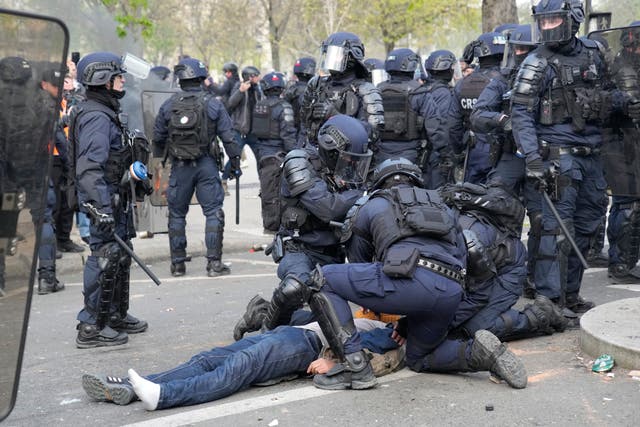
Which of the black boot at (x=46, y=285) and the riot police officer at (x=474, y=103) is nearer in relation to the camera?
the black boot at (x=46, y=285)

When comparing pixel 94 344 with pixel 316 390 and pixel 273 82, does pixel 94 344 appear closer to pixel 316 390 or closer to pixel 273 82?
pixel 316 390

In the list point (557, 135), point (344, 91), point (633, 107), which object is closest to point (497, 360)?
point (557, 135)

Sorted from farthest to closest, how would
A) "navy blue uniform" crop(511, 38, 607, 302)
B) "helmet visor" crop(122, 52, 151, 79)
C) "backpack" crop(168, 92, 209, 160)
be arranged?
"helmet visor" crop(122, 52, 151, 79)
"backpack" crop(168, 92, 209, 160)
"navy blue uniform" crop(511, 38, 607, 302)

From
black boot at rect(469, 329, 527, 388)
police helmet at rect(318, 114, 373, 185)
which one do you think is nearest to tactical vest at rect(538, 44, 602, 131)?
police helmet at rect(318, 114, 373, 185)

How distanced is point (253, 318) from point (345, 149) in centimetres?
126

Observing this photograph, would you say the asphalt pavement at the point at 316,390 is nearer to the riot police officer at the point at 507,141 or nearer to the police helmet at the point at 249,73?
the riot police officer at the point at 507,141

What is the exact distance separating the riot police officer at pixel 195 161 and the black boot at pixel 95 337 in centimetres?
267

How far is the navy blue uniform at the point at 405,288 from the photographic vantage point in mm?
4852

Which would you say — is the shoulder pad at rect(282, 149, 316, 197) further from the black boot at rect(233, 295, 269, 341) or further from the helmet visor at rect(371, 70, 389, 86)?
the helmet visor at rect(371, 70, 389, 86)

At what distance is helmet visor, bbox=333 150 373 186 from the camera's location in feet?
19.1

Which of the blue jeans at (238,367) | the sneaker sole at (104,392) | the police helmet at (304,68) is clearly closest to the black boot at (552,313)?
the blue jeans at (238,367)

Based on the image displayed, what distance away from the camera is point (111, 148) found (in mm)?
6395

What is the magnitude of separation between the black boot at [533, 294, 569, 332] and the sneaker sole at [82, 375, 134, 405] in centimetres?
273

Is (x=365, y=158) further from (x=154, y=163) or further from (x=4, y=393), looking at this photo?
(x=154, y=163)
